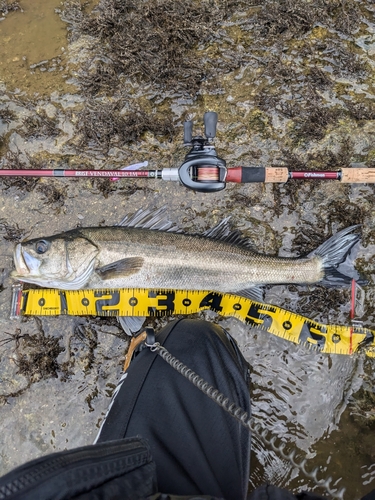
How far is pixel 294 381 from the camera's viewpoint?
4.06m

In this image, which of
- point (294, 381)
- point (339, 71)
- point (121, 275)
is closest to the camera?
point (121, 275)

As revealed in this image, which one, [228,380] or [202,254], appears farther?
[202,254]

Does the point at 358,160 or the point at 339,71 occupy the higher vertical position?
the point at 339,71

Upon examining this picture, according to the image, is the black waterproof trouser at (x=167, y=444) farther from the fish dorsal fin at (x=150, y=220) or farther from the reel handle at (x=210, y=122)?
the reel handle at (x=210, y=122)

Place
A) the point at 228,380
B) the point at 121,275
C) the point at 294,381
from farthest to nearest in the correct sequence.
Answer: the point at 294,381 < the point at 121,275 < the point at 228,380

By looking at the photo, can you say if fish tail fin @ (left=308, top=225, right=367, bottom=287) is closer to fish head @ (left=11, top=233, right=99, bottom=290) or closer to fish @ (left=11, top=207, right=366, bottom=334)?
fish @ (left=11, top=207, right=366, bottom=334)

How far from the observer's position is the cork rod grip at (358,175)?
3721 millimetres

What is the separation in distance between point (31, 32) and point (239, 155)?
293 centimetres

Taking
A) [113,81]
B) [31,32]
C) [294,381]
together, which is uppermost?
[31,32]

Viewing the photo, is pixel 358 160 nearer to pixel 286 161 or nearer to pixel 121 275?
pixel 286 161

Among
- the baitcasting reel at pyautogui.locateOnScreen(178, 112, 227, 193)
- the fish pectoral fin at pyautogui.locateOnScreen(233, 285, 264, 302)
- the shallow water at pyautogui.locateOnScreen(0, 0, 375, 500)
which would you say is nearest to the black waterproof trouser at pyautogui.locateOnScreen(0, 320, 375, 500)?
the fish pectoral fin at pyautogui.locateOnScreen(233, 285, 264, 302)

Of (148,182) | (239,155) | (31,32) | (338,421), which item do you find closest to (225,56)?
(239,155)

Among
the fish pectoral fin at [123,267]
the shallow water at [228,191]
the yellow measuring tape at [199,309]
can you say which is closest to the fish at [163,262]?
the fish pectoral fin at [123,267]

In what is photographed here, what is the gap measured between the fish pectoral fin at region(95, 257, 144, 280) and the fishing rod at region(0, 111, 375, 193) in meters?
0.84
